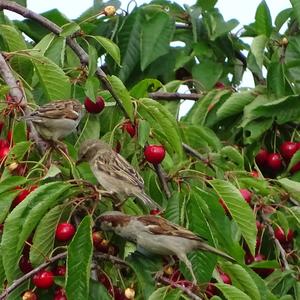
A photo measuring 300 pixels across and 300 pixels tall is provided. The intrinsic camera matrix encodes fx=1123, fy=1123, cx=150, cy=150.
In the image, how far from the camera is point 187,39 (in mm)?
6910

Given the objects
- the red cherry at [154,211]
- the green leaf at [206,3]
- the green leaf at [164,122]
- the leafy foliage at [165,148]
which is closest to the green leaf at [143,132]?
the leafy foliage at [165,148]

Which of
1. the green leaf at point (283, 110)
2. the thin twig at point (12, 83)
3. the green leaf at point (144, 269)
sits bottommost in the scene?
the green leaf at point (283, 110)

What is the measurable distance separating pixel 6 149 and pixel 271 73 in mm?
2075

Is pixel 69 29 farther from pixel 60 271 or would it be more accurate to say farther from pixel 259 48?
pixel 259 48

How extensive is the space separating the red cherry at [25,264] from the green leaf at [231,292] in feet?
2.37

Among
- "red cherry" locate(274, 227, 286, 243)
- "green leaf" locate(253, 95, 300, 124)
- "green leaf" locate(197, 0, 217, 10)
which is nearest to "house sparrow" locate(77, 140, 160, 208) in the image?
"red cherry" locate(274, 227, 286, 243)

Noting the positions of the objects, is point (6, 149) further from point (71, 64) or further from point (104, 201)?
point (71, 64)

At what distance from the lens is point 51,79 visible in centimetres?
500

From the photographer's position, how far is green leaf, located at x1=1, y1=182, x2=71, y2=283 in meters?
4.10

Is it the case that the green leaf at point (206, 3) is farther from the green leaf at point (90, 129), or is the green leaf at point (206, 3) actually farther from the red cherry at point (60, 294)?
the red cherry at point (60, 294)

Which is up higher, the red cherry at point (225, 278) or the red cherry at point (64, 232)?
the red cherry at point (64, 232)

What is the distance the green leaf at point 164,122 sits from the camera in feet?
16.2

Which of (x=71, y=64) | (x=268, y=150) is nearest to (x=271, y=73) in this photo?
(x=268, y=150)

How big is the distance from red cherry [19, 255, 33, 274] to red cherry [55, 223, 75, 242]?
0.18 metres
